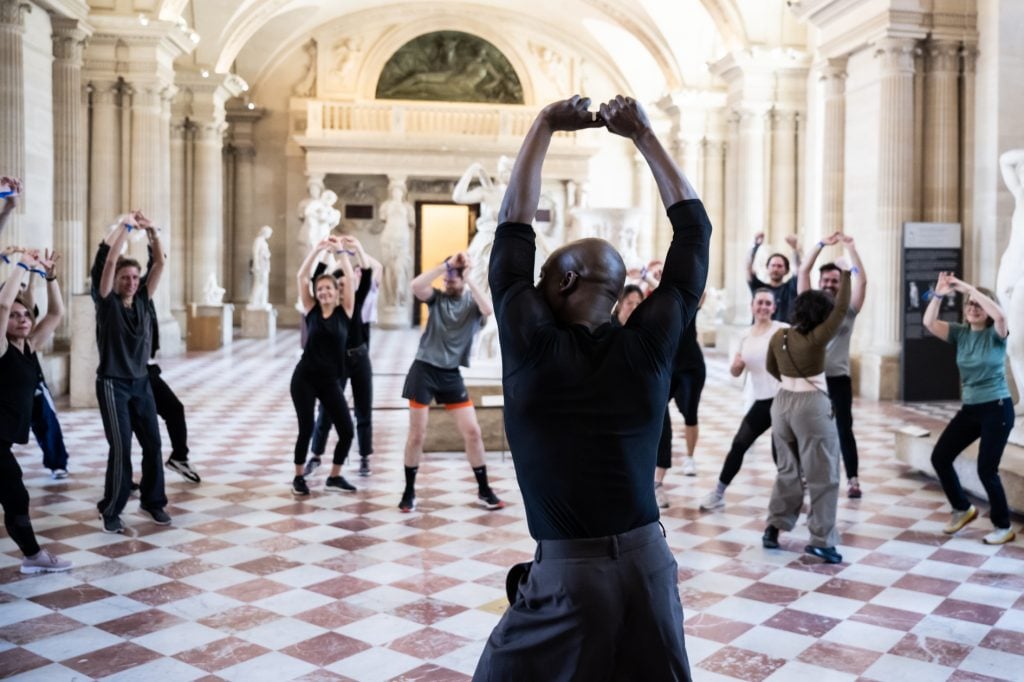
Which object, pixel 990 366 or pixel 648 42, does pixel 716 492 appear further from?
pixel 648 42

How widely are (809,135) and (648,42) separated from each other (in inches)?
309

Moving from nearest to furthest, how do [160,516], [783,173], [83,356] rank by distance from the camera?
[160,516]
[83,356]
[783,173]

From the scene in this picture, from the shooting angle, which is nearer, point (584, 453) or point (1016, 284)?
point (584, 453)

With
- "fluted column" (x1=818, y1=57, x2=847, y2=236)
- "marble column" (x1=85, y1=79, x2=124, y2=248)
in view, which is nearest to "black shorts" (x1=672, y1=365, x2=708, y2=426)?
"fluted column" (x1=818, y1=57, x2=847, y2=236)

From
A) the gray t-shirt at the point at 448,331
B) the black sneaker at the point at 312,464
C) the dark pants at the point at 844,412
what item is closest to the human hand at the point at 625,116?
the gray t-shirt at the point at 448,331

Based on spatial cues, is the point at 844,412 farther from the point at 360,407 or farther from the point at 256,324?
the point at 256,324

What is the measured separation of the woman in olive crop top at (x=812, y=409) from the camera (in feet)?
18.4

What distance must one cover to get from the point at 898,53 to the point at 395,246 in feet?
57.0

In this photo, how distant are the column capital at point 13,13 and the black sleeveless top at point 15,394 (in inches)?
320

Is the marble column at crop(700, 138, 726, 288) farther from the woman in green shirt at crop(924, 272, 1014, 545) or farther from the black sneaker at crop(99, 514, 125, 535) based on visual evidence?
the black sneaker at crop(99, 514, 125, 535)

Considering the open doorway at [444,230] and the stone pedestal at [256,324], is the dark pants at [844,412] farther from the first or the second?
the open doorway at [444,230]

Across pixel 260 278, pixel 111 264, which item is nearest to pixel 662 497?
pixel 111 264

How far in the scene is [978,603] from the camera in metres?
5.02

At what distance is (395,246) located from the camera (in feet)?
92.8
